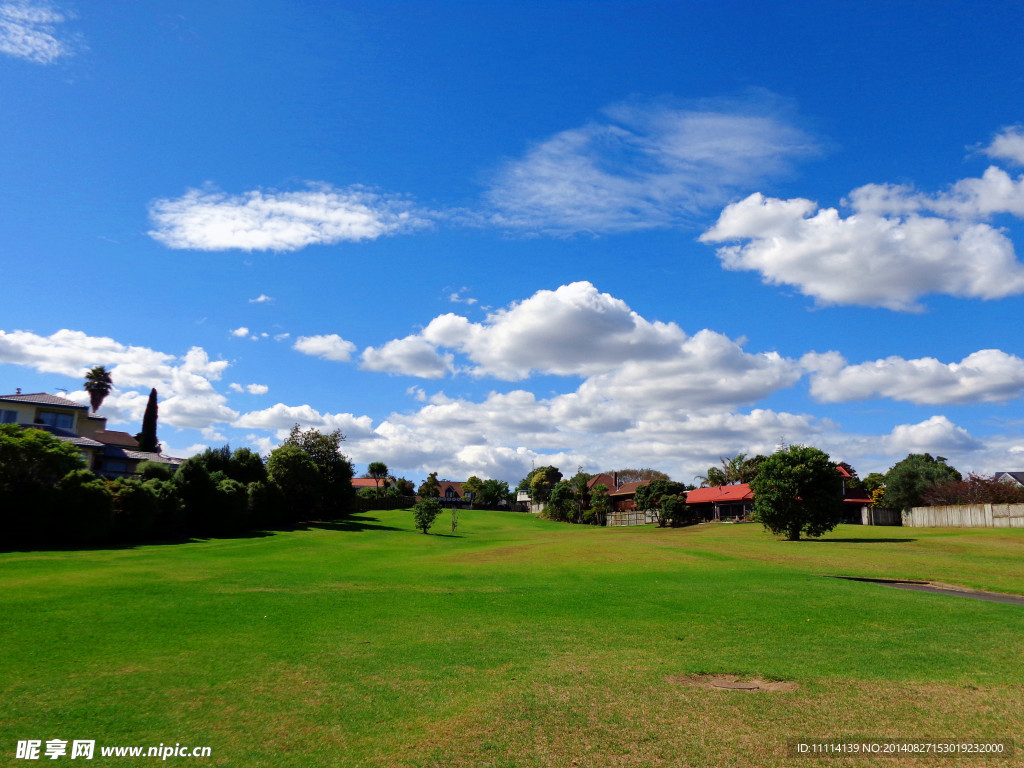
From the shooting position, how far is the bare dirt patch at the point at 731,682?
11.4 m

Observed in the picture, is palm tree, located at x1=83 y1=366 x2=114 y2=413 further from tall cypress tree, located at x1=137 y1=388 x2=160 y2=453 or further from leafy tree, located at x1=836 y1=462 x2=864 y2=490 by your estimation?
leafy tree, located at x1=836 y1=462 x2=864 y2=490

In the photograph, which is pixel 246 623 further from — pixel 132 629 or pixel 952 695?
pixel 952 695

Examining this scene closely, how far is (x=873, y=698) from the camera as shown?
1071cm

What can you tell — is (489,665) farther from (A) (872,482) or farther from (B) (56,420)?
(A) (872,482)

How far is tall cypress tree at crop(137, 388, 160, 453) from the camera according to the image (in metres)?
95.7

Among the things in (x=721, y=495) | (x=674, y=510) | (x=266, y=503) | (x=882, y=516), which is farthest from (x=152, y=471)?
(x=882, y=516)

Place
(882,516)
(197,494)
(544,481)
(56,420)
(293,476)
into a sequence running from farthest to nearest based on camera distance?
(544,481), (882,516), (56,420), (293,476), (197,494)

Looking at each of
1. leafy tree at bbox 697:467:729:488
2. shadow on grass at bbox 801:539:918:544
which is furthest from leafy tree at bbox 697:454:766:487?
shadow on grass at bbox 801:539:918:544

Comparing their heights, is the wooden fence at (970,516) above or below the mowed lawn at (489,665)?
above

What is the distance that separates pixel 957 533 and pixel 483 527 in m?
51.4

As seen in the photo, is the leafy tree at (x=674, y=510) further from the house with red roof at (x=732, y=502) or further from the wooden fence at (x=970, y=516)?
the wooden fence at (x=970, y=516)

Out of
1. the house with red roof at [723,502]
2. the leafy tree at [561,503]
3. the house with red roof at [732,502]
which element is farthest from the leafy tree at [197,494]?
the house with red roof at [723,502]

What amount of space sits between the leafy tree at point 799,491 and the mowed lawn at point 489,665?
24.3m

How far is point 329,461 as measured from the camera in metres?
82.3
